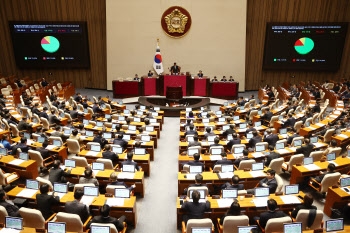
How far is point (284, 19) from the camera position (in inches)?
768

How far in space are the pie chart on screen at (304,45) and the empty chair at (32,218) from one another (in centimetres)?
1932

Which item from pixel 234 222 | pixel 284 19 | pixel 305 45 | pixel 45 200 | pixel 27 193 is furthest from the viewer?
pixel 284 19

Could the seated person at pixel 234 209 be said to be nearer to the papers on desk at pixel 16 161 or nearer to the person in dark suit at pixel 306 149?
the person in dark suit at pixel 306 149

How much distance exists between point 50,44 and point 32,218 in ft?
58.2

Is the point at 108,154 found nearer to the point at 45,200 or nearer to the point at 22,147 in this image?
the point at 45,200

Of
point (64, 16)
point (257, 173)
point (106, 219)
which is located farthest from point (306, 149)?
point (64, 16)

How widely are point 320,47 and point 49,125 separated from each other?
18.0 meters

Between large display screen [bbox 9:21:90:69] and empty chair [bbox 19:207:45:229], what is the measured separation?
16.8 m

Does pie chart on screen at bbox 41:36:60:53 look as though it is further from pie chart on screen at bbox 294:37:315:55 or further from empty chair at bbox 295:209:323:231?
empty chair at bbox 295:209:323:231

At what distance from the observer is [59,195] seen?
5.84m

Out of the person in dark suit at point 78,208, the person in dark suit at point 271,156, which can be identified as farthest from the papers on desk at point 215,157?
the person in dark suit at point 78,208

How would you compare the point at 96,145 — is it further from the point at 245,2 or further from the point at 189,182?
the point at 245,2

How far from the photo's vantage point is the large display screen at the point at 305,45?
62.2ft

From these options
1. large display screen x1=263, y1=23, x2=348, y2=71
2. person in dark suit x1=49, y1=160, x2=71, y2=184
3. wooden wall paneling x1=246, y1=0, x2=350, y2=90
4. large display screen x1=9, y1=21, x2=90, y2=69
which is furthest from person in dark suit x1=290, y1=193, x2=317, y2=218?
large display screen x1=9, y1=21, x2=90, y2=69
